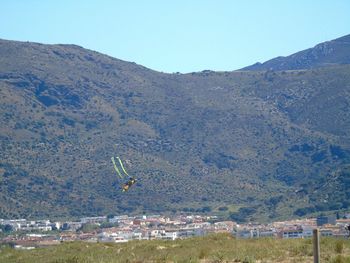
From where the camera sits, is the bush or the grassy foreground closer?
the grassy foreground

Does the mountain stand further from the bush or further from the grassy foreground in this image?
the bush

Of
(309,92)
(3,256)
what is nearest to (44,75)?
(309,92)

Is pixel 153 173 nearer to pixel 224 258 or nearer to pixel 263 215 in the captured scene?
pixel 263 215

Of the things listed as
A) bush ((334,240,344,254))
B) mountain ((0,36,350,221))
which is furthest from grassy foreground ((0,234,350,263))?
mountain ((0,36,350,221))

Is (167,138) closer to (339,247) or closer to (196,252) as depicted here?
(196,252)

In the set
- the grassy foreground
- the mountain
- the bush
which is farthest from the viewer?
the mountain

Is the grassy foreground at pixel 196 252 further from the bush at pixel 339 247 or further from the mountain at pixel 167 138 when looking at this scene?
the mountain at pixel 167 138
